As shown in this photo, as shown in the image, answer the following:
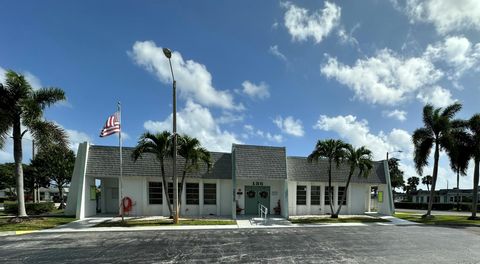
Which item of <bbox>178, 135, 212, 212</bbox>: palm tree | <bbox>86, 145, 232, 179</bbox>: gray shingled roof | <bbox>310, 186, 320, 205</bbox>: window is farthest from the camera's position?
<bbox>310, 186, 320, 205</bbox>: window

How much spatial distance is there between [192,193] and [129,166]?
194 inches

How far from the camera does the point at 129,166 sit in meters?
20.9

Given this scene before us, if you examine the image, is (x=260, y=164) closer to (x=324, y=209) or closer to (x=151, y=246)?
(x=324, y=209)

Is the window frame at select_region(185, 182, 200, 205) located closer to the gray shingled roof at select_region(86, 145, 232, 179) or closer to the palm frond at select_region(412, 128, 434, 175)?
the gray shingled roof at select_region(86, 145, 232, 179)

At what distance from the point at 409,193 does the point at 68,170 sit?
7806cm

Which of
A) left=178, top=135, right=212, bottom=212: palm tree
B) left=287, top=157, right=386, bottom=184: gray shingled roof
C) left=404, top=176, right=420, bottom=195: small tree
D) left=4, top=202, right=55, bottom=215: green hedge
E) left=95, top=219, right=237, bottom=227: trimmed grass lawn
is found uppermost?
left=178, top=135, right=212, bottom=212: palm tree

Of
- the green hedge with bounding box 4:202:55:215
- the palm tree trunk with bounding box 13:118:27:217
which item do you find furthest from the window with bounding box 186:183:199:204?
the green hedge with bounding box 4:202:55:215

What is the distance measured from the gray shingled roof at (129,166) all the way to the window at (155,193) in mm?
1054

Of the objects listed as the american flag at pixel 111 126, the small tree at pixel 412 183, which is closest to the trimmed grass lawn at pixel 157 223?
the american flag at pixel 111 126

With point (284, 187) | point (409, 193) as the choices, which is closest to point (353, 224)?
point (284, 187)

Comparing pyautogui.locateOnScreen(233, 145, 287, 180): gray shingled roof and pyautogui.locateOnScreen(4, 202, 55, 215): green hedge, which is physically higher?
pyautogui.locateOnScreen(233, 145, 287, 180): gray shingled roof

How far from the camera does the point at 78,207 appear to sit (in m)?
18.9

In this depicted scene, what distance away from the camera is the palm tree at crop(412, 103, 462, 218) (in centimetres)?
2189

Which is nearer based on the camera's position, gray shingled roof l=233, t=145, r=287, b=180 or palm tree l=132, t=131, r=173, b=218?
palm tree l=132, t=131, r=173, b=218
